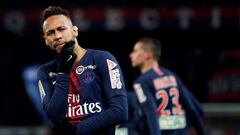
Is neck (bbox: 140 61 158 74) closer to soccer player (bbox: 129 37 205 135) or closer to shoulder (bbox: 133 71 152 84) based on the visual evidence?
soccer player (bbox: 129 37 205 135)

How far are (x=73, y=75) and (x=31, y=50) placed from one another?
8.02 metres

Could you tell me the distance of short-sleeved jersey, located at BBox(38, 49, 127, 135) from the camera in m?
3.67

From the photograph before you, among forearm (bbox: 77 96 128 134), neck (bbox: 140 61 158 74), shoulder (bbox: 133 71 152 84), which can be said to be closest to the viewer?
forearm (bbox: 77 96 128 134)

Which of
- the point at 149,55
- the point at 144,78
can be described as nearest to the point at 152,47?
the point at 149,55

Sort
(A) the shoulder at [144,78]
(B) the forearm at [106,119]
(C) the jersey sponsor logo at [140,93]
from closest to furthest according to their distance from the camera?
(B) the forearm at [106,119] → (C) the jersey sponsor logo at [140,93] → (A) the shoulder at [144,78]

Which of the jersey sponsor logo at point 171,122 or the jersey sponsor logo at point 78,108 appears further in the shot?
the jersey sponsor logo at point 171,122

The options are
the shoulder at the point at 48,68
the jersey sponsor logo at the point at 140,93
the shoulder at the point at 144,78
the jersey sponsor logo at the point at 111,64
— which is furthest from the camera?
the shoulder at the point at 144,78

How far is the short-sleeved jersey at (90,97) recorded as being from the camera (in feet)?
12.0

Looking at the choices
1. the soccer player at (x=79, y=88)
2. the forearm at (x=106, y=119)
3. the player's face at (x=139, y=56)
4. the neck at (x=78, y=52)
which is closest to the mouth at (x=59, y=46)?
the soccer player at (x=79, y=88)

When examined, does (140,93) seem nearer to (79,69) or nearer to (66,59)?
(79,69)

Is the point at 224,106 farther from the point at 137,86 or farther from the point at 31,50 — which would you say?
the point at 137,86

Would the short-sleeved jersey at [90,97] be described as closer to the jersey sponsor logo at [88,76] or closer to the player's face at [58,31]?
the jersey sponsor logo at [88,76]

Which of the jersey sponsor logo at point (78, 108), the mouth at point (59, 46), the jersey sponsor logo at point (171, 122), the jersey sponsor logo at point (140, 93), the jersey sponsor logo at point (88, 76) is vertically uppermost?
the mouth at point (59, 46)

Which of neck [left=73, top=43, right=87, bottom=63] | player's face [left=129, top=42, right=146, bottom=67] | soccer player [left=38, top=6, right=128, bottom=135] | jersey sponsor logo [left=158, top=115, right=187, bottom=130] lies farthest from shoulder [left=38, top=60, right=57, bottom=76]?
player's face [left=129, top=42, right=146, bottom=67]
